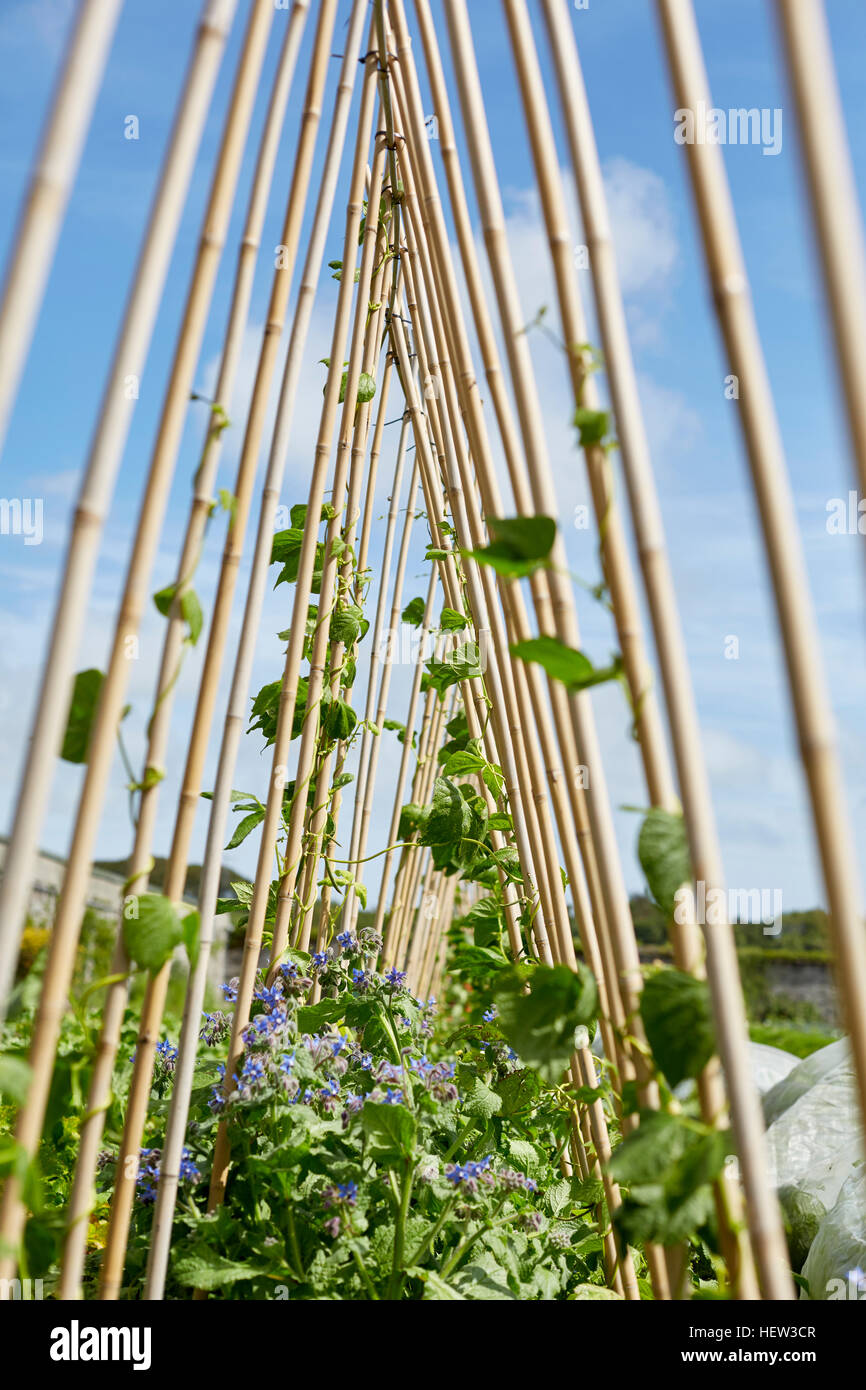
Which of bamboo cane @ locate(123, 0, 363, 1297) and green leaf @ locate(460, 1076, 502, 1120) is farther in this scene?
green leaf @ locate(460, 1076, 502, 1120)

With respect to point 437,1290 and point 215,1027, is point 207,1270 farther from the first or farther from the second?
point 215,1027

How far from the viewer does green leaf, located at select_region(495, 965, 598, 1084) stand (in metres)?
0.95

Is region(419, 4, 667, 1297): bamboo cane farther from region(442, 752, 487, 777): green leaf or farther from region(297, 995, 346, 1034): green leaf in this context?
region(442, 752, 487, 777): green leaf

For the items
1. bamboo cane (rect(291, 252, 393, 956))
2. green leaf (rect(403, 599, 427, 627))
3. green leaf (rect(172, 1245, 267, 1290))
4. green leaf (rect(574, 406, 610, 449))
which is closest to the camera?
green leaf (rect(574, 406, 610, 449))

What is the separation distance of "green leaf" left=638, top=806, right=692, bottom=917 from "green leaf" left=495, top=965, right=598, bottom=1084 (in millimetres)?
150

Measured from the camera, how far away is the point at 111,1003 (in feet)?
3.04

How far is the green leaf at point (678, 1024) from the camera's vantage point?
82 centimetres

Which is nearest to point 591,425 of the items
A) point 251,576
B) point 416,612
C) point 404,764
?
point 251,576

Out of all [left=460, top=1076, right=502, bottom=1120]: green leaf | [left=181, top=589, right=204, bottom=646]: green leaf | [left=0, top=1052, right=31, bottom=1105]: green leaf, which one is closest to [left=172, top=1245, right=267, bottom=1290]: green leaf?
[left=460, top=1076, right=502, bottom=1120]: green leaf

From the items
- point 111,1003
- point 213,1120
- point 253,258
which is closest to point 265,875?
point 213,1120

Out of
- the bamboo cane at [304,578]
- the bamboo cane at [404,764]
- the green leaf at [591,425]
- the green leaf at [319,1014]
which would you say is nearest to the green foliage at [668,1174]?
the green leaf at [591,425]

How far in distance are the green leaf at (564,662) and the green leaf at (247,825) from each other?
987 millimetres

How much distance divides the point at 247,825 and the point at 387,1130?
61 cm
